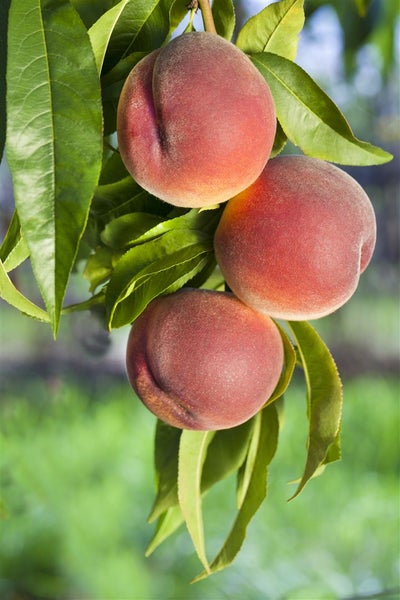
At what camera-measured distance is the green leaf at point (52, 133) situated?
1.19 feet

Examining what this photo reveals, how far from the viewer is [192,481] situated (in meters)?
0.56

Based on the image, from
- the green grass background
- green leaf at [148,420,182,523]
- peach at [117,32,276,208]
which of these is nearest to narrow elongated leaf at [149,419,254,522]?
green leaf at [148,420,182,523]

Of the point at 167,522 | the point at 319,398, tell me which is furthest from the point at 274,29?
the point at 167,522

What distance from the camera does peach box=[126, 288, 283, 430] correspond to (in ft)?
1.60

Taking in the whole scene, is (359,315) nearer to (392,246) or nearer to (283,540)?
(392,246)

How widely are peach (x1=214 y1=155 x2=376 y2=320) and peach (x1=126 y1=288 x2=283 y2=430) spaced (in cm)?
3

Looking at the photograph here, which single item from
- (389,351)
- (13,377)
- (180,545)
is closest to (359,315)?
(389,351)

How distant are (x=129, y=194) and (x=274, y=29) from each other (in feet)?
0.47

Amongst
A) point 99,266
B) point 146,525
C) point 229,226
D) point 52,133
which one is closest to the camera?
point 52,133

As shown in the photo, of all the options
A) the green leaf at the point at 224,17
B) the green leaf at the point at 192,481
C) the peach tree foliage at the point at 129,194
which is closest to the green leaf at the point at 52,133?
the peach tree foliage at the point at 129,194

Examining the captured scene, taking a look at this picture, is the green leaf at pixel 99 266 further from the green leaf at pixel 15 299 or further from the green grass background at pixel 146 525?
the green grass background at pixel 146 525

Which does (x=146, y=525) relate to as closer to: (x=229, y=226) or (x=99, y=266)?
(x=99, y=266)

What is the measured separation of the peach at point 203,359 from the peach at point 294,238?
0.08ft

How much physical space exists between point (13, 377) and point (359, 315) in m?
2.38
